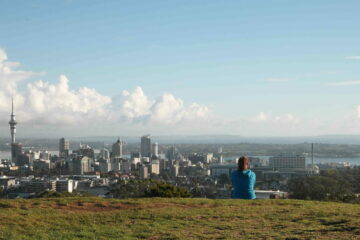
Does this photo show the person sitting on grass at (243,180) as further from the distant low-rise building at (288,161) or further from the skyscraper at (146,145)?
the skyscraper at (146,145)

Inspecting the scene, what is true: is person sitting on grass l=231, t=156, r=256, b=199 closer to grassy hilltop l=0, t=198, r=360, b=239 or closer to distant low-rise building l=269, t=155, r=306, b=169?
grassy hilltop l=0, t=198, r=360, b=239

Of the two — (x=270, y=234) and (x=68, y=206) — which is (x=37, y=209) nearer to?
(x=68, y=206)

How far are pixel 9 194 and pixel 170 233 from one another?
46.5 metres

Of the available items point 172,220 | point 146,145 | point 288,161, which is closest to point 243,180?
point 172,220

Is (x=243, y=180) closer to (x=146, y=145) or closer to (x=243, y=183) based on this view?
(x=243, y=183)

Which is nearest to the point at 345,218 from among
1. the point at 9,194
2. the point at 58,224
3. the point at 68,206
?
the point at 58,224

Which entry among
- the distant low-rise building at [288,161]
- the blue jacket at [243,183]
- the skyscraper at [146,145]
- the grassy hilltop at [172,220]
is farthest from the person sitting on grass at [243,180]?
the skyscraper at [146,145]

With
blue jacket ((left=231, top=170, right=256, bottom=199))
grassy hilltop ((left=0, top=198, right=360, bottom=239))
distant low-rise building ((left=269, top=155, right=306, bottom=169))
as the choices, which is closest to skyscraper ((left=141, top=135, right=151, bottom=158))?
distant low-rise building ((left=269, top=155, right=306, bottom=169))

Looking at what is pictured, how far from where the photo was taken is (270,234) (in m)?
6.41

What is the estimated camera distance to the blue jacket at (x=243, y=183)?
8812 millimetres

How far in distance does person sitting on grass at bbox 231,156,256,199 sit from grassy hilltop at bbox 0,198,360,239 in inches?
7.7

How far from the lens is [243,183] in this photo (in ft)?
29.7

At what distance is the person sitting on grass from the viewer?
28.8ft

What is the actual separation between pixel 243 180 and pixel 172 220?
1899mm
